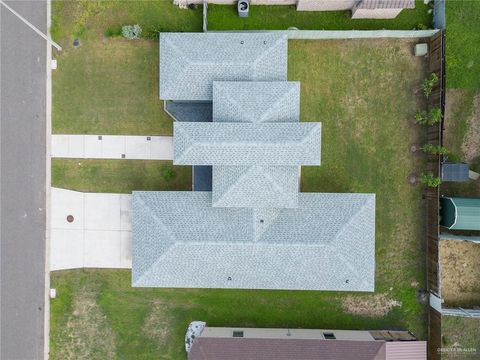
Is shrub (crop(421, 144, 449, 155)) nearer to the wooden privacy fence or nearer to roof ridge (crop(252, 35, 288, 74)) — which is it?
the wooden privacy fence

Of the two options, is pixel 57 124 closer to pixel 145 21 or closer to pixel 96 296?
pixel 145 21

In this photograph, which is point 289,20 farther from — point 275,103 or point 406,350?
point 406,350

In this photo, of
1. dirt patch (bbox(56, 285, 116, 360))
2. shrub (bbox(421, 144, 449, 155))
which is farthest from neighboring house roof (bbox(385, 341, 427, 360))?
dirt patch (bbox(56, 285, 116, 360))

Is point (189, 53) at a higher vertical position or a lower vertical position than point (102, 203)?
higher

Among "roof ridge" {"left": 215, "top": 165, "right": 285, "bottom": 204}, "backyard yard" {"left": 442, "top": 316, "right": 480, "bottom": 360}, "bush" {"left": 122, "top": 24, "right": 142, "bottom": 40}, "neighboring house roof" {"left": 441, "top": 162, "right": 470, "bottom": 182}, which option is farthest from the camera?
"bush" {"left": 122, "top": 24, "right": 142, "bottom": 40}

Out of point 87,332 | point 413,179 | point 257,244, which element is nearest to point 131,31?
point 257,244

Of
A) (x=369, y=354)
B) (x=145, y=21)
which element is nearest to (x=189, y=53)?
(x=145, y=21)
